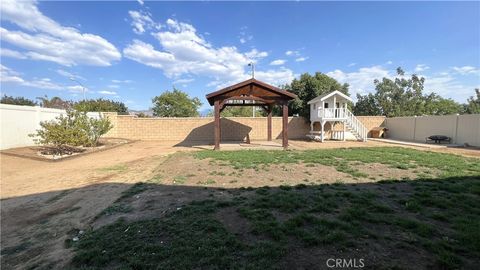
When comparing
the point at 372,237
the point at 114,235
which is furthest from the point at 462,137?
the point at 114,235

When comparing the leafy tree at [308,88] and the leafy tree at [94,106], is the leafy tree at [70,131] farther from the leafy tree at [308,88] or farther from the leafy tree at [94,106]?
the leafy tree at [308,88]

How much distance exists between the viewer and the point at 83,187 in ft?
21.1

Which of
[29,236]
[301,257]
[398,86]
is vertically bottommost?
[29,236]

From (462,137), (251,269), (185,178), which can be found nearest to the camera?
(251,269)

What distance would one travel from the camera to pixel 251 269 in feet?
8.41

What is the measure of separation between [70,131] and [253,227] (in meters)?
12.3

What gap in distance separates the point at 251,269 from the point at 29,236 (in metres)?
3.51

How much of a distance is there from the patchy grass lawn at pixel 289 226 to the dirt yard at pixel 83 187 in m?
0.14

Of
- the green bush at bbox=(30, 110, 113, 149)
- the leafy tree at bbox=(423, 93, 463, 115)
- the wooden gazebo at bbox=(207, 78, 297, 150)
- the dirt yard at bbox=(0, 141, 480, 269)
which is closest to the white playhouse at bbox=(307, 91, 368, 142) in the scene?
the wooden gazebo at bbox=(207, 78, 297, 150)

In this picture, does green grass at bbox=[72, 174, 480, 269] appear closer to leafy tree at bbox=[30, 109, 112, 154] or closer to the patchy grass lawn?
the patchy grass lawn

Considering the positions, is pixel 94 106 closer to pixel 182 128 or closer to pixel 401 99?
pixel 182 128

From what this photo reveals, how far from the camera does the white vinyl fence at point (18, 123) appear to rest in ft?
39.8

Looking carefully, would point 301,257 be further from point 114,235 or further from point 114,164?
point 114,164

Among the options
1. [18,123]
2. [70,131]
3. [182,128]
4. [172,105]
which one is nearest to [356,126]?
[182,128]
